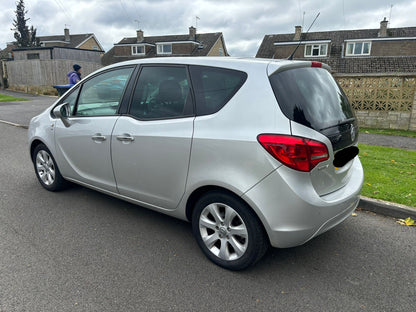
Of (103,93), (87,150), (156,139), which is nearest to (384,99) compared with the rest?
(103,93)

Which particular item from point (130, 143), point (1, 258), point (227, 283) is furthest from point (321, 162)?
point (1, 258)

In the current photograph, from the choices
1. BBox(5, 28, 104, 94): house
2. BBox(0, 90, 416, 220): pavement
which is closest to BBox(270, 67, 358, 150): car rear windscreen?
BBox(0, 90, 416, 220): pavement

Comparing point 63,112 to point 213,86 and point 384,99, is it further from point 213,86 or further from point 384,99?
point 384,99

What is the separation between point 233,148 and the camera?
259 cm

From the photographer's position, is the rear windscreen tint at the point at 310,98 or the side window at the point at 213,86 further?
the side window at the point at 213,86

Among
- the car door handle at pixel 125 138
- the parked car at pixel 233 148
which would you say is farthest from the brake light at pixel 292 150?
the car door handle at pixel 125 138

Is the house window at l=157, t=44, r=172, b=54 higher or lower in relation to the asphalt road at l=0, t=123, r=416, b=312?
higher

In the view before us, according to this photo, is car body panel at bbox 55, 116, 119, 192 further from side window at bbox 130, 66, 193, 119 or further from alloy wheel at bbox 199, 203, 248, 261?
alloy wheel at bbox 199, 203, 248, 261

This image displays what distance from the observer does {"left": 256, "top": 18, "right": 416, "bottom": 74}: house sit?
32.7 metres

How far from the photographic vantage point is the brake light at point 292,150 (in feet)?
7.91

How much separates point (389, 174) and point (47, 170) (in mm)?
5228

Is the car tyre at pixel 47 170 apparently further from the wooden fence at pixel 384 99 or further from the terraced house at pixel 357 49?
the terraced house at pixel 357 49

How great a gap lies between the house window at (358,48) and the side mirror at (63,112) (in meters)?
36.4

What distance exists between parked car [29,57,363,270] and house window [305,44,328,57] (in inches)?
1406
